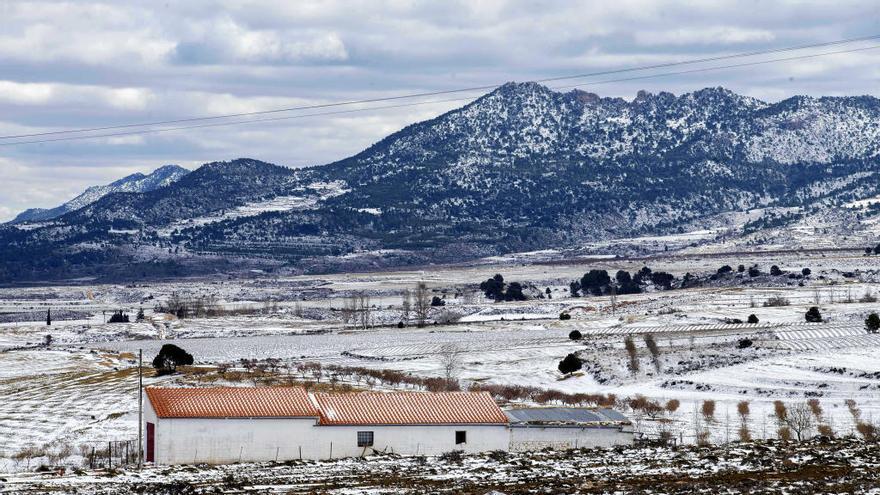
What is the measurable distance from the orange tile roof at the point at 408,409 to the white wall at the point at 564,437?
3.22 ft

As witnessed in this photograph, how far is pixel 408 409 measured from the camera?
57.2m

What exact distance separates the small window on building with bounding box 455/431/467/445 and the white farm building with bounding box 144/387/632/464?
4cm

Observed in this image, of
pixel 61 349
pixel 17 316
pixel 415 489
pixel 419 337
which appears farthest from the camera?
pixel 17 316

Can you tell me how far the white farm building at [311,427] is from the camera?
54594 mm

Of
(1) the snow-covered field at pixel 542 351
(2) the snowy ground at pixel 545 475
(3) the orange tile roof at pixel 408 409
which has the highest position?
(3) the orange tile roof at pixel 408 409

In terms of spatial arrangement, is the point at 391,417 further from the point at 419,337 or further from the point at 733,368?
the point at 419,337

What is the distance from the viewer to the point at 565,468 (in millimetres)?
46719

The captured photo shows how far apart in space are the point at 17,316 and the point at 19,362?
87959 mm

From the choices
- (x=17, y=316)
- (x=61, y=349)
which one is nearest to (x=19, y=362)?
(x=61, y=349)

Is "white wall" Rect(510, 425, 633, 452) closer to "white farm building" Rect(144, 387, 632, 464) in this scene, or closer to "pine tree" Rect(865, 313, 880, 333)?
"white farm building" Rect(144, 387, 632, 464)

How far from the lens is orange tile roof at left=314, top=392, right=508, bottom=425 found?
5600 cm

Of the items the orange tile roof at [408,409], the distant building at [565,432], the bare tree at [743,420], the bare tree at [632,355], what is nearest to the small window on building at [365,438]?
the orange tile roof at [408,409]

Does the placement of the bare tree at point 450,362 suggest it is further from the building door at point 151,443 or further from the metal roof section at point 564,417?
the building door at point 151,443

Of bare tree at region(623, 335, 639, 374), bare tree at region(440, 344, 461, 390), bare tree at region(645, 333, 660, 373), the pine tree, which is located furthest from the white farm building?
the pine tree
